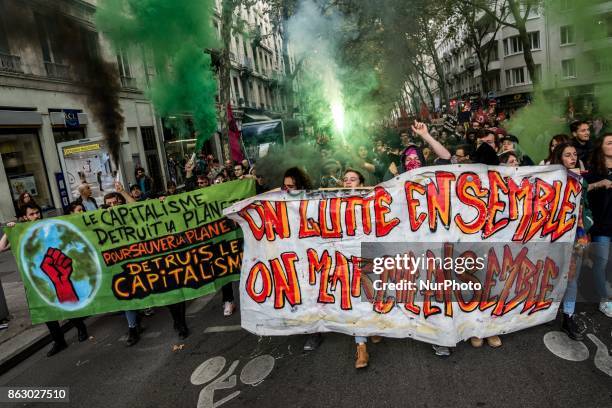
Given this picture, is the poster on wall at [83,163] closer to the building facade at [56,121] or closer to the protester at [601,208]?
the building facade at [56,121]

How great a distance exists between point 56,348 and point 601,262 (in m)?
5.89

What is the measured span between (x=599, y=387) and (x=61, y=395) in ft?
14.5

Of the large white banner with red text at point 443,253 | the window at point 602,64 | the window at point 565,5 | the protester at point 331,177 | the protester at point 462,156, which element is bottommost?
the large white banner with red text at point 443,253

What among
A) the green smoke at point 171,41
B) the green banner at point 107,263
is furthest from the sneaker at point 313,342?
the green smoke at point 171,41

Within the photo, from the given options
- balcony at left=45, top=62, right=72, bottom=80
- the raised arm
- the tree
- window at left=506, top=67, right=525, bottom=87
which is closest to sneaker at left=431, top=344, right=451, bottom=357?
the raised arm

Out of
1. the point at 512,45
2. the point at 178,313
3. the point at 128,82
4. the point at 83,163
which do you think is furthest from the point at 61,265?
the point at 512,45

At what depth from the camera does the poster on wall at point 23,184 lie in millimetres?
12055

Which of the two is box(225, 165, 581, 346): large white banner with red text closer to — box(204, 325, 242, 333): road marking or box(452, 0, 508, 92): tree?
box(204, 325, 242, 333): road marking

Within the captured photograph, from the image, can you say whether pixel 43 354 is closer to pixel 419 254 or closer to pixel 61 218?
pixel 61 218

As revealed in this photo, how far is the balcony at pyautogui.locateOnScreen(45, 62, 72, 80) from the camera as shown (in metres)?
13.8

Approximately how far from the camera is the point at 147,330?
4844 mm

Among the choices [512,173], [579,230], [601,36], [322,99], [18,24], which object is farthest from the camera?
[322,99]

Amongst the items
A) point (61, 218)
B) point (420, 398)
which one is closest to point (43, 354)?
point (61, 218)

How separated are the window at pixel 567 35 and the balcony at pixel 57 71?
14.5 m
